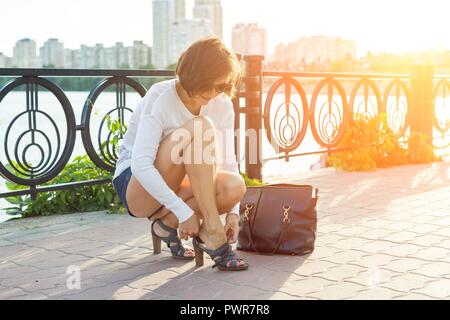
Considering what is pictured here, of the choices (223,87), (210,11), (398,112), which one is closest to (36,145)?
(223,87)

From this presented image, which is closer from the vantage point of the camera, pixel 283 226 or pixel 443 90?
pixel 283 226

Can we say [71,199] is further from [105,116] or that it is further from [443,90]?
[443,90]

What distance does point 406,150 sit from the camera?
25.3ft

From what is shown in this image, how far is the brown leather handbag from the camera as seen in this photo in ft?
11.5

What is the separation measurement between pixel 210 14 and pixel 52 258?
17.9m

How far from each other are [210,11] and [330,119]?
14740mm

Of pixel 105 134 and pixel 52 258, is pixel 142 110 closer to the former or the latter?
pixel 52 258

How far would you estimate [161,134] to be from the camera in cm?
314

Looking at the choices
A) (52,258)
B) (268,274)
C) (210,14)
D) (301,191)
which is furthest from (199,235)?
(210,14)

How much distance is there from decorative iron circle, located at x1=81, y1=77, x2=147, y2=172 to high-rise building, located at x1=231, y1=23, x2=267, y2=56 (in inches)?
37.9

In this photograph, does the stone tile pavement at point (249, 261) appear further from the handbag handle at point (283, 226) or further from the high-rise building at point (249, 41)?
the high-rise building at point (249, 41)

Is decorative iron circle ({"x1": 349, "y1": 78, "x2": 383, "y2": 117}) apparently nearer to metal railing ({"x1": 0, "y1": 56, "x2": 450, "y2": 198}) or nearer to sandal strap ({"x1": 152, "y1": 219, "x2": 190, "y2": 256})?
metal railing ({"x1": 0, "y1": 56, "x2": 450, "y2": 198})


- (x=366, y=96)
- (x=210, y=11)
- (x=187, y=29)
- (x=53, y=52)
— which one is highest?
(x=210, y=11)

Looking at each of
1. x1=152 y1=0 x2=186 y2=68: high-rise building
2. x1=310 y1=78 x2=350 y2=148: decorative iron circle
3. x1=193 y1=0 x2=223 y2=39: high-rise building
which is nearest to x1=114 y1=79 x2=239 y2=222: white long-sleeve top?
x1=310 y1=78 x2=350 y2=148: decorative iron circle
